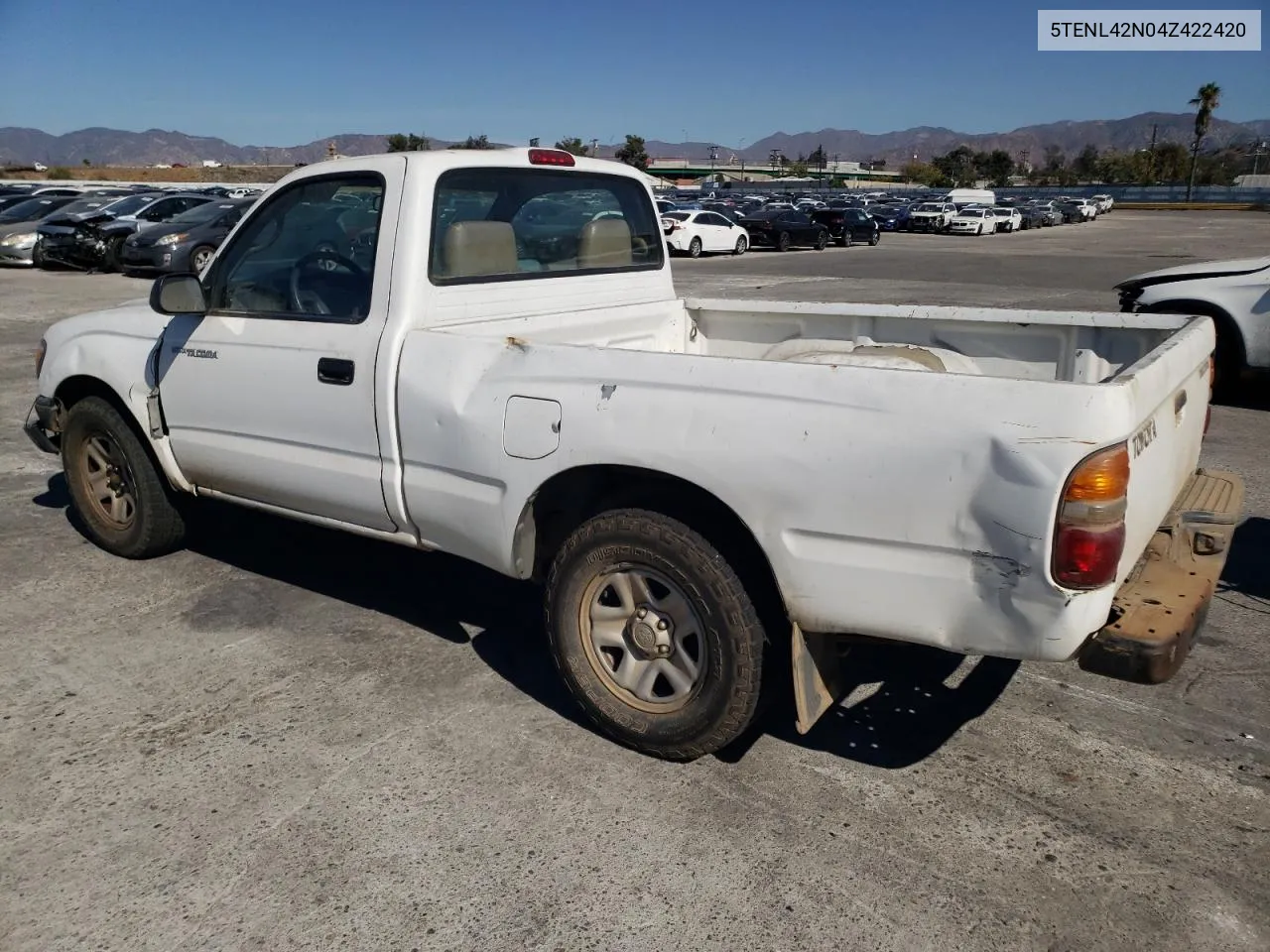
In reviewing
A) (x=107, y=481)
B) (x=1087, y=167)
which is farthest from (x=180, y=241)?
(x=1087, y=167)

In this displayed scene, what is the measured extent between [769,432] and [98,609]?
11.1 feet

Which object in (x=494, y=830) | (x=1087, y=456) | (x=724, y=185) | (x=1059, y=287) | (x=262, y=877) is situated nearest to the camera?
(x=1087, y=456)

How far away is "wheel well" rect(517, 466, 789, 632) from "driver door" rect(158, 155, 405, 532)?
799mm

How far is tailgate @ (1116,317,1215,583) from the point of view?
276 centimetres

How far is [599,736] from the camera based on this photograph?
3.57 metres

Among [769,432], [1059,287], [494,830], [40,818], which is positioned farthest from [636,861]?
[1059,287]

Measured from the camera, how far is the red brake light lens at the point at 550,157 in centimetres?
444

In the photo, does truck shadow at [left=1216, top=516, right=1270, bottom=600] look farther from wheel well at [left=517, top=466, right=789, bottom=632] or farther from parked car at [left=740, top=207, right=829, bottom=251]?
parked car at [left=740, top=207, right=829, bottom=251]

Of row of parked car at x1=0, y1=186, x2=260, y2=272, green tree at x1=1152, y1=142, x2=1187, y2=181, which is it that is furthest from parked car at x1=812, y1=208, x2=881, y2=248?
green tree at x1=1152, y1=142, x2=1187, y2=181

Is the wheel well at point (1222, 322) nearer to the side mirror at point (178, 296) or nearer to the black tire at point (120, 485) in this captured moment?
the side mirror at point (178, 296)

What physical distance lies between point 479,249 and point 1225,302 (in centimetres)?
736

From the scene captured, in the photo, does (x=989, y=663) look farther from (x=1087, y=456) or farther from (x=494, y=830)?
(x=494, y=830)

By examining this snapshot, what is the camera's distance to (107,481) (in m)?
5.16

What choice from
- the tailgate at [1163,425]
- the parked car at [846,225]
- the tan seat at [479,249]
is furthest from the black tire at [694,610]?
the parked car at [846,225]
